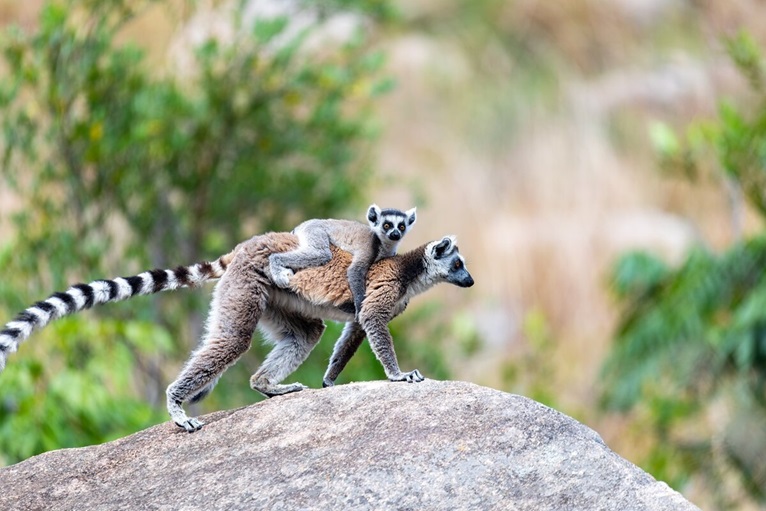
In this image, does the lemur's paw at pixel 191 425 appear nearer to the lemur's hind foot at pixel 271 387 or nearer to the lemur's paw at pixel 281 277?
the lemur's hind foot at pixel 271 387

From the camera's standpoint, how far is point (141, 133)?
10.8 m

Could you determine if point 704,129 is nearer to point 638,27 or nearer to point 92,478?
point 92,478

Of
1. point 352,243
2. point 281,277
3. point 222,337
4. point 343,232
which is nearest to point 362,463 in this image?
point 222,337

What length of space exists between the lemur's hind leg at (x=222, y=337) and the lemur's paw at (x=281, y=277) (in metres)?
0.08

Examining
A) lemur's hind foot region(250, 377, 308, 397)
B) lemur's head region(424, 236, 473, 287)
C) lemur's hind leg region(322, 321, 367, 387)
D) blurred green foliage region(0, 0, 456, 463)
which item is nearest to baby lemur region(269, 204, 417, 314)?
lemur's hind leg region(322, 321, 367, 387)

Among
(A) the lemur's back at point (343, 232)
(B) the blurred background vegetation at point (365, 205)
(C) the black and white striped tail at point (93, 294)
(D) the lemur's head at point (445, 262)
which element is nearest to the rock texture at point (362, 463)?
(C) the black and white striped tail at point (93, 294)

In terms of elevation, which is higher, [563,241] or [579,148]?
[579,148]

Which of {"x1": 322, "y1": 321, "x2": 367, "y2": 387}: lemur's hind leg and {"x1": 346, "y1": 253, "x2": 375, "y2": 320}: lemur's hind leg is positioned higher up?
{"x1": 346, "y1": 253, "x2": 375, "y2": 320}: lemur's hind leg

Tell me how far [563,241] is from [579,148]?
2148 mm

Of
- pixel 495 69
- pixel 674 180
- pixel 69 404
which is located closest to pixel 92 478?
pixel 69 404

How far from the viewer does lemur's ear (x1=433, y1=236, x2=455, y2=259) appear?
6523mm

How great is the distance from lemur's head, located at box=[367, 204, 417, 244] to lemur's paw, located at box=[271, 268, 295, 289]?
785 mm

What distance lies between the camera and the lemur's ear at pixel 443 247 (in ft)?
21.4

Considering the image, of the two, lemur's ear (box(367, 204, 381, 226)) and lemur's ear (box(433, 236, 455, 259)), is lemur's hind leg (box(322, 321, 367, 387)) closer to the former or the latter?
lemur's ear (box(433, 236, 455, 259))
